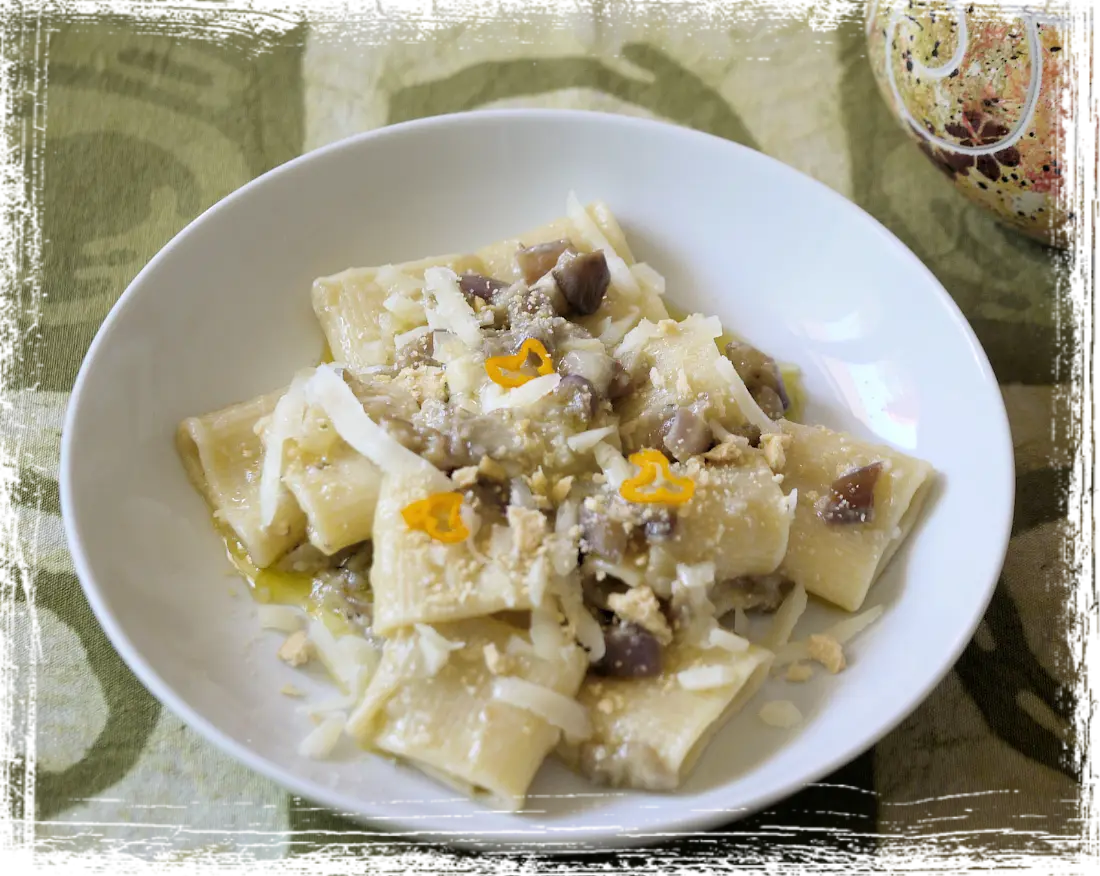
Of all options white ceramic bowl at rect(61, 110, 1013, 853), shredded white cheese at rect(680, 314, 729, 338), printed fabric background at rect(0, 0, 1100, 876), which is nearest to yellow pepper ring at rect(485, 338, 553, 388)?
shredded white cheese at rect(680, 314, 729, 338)

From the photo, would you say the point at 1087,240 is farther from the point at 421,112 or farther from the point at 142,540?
the point at 142,540

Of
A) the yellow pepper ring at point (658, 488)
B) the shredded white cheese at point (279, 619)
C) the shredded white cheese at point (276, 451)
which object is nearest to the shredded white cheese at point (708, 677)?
the yellow pepper ring at point (658, 488)

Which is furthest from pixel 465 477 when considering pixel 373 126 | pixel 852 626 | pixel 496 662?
pixel 373 126

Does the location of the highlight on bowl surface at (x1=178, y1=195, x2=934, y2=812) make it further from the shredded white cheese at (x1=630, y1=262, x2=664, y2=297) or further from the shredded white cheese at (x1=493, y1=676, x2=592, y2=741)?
the shredded white cheese at (x1=630, y1=262, x2=664, y2=297)

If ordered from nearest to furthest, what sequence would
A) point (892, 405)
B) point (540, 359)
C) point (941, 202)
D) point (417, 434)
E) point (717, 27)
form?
point (417, 434) → point (540, 359) → point (892, 405) → point (941, 202) → point (717, 27)

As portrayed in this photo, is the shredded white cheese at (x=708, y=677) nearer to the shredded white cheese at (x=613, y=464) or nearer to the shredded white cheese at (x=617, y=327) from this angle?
the shredded white cheese at (x=613, y=464)

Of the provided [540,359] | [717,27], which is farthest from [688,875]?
[717,27]
